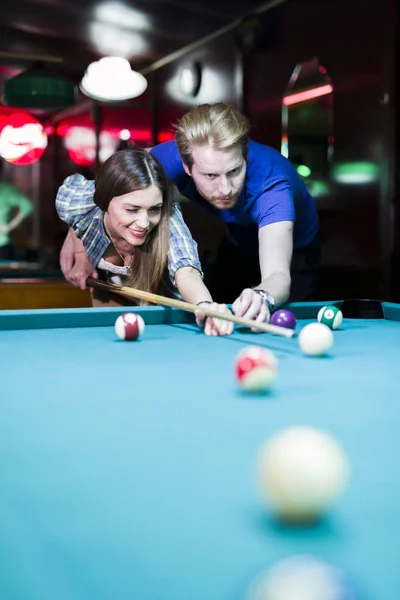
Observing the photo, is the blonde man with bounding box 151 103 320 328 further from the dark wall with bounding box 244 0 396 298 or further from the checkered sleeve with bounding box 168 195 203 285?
the dark wall with bounding box 244 0 396 298

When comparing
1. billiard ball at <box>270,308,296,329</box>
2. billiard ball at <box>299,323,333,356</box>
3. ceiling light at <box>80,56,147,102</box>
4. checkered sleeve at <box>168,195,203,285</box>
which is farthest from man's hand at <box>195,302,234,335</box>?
ceiling light at <box>80,56,147,102</box>

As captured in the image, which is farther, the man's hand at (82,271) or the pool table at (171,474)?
the man's hand at (82,271)

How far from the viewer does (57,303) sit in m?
4.20

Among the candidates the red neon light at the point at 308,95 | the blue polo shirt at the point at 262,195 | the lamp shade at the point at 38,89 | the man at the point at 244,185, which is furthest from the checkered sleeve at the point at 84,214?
the red neon light at the point at 308,95

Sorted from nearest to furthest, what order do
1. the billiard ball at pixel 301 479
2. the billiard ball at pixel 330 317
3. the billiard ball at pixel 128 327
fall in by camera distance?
the billiard ball at pixel 301 479 → the billiard ball at pixel 128 327 → the billiard ball at pixel 330 317

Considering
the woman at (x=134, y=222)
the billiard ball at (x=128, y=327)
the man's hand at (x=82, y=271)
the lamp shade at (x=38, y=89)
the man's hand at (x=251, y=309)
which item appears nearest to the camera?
the billiard ball at (x=128, y=327)

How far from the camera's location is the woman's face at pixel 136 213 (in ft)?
9.52

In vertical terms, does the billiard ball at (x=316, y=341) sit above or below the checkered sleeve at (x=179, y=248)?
below

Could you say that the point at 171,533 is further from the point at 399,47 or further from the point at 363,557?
the point at 399,47

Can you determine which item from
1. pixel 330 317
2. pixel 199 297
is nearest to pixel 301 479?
pixel 330 317

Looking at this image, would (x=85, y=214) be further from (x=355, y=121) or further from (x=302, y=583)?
(x=302, y=583)

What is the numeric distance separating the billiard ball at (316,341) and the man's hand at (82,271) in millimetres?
1803

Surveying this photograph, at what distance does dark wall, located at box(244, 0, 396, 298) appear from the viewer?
167 inches

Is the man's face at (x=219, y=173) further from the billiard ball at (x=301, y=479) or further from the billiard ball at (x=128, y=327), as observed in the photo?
the billiard ball at (x=301, y=479)
